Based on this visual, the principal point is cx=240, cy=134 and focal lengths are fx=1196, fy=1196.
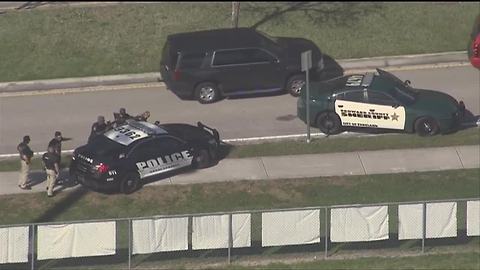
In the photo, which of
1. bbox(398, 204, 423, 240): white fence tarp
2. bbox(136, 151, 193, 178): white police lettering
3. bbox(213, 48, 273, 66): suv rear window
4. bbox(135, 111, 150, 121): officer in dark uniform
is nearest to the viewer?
bbox(398, 204, 423, 240): white fence tarp

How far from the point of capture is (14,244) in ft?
73.0

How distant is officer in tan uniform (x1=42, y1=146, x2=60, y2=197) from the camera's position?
2584cm

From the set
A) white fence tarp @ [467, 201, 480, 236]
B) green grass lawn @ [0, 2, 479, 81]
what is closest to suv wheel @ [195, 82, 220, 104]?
green grass lawn @ [0, 2, 479, 81]

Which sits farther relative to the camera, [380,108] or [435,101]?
[435,101]

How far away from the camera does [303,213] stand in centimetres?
2300

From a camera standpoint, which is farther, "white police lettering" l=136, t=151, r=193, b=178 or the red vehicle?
the red vehicle

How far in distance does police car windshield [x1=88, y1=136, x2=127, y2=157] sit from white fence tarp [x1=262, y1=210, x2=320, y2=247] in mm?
4557

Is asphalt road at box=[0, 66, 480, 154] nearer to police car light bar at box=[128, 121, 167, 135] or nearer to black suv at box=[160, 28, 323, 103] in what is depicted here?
black suv at box=[160, 28, 323, 103]

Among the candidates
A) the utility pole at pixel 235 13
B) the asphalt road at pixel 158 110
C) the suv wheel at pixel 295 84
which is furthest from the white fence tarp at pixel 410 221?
the utility pole at pixel 235 13

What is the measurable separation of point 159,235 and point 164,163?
163 inches

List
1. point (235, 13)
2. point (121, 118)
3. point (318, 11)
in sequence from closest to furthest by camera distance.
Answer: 1. point (121, 118)
2. point (235, 13)
3. point (318, 11)

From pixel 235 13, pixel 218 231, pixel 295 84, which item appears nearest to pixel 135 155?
pixel 218 231

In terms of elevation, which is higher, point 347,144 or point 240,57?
point 240,57

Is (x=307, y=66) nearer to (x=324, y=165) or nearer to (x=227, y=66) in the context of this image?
(x=324, y=165)
